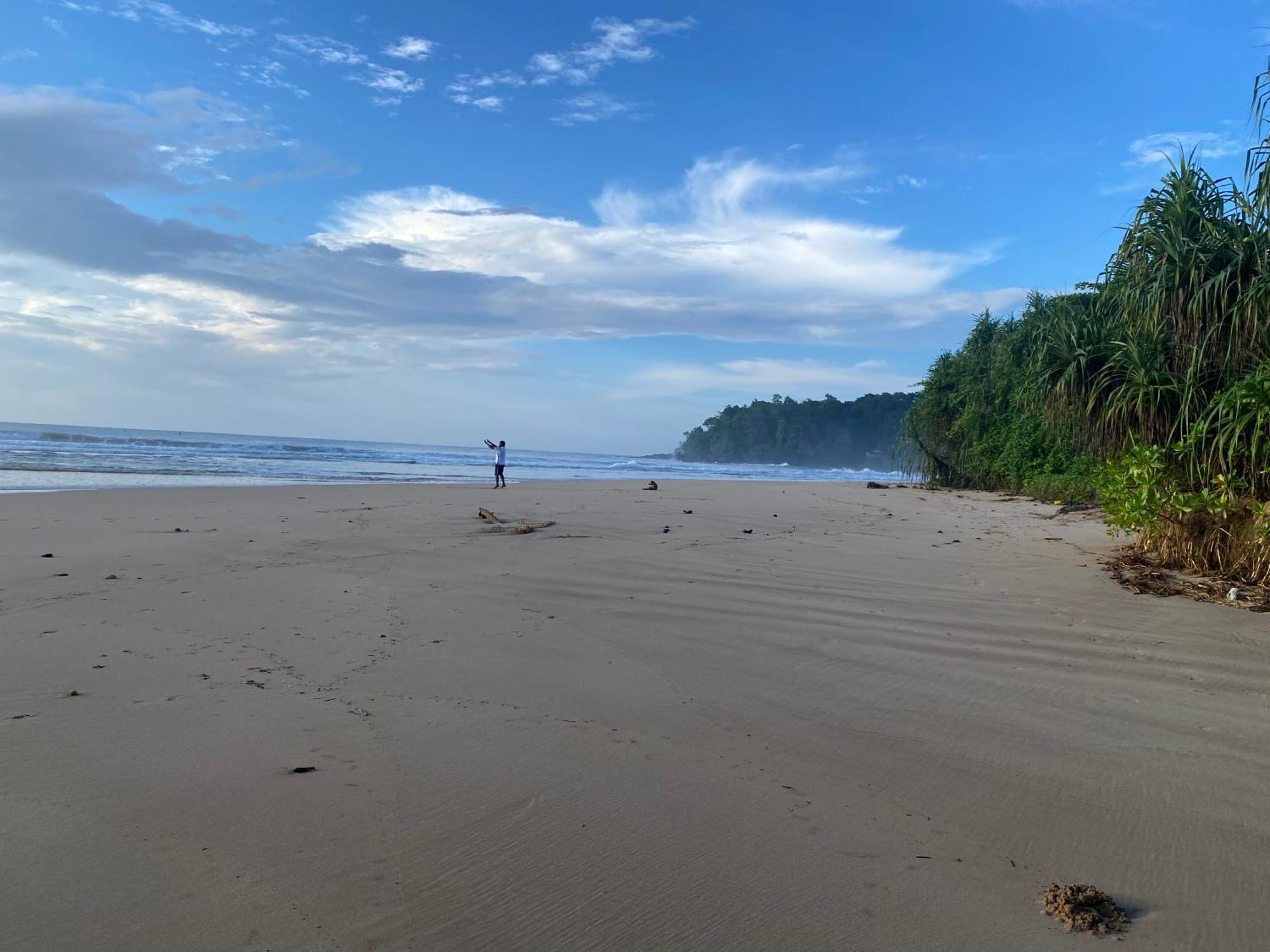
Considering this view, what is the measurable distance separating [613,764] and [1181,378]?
7.24 meters

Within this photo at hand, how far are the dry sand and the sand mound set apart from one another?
0.20 ft

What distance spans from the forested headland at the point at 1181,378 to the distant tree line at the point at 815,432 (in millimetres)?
66964

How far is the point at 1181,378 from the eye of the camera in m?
7.64

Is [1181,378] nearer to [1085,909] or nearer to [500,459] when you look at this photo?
[1085,909]

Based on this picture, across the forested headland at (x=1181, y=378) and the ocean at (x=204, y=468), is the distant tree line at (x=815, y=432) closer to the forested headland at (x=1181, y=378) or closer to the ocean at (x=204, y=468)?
the ocean at (x=204, y=468)

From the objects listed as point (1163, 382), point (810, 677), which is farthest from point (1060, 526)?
point (810, 677)

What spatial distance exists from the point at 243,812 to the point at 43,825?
0.58m

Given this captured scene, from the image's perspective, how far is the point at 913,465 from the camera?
2955 centimetres

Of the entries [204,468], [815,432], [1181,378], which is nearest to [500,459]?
[204,468]

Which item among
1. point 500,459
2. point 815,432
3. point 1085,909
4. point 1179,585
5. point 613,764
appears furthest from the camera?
point 815,432

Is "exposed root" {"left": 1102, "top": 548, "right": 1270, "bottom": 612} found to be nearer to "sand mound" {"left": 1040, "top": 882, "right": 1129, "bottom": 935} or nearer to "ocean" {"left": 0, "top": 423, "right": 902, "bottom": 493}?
"sand mound" {"left": 1040, "top": 882, "right": 1129, "bottom": 935}

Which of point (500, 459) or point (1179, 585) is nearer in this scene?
point (1179, 585)

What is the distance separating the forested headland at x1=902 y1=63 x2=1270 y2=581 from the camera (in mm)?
6594

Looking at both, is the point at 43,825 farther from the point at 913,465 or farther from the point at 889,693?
the point at 913,465
